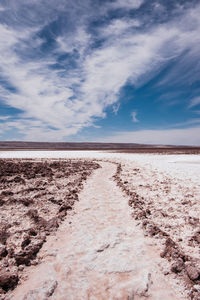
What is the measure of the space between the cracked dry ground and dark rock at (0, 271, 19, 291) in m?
0.13

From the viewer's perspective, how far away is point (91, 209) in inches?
294

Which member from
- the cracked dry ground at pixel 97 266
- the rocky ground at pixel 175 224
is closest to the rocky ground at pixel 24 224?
the cracked dry ground at pixel 97 266

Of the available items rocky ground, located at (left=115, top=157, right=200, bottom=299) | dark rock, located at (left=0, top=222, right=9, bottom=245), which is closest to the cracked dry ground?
rocky ground, located at (left=115, top=157, right=200, bottom=299)

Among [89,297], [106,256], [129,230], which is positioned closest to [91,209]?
[129,230]

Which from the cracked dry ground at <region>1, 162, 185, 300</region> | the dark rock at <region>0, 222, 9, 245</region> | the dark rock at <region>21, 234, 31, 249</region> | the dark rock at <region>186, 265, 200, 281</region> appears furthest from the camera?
the dark rock at <region>0, 222, 9, 245</region>

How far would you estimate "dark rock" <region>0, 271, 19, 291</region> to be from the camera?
3361 millimetres

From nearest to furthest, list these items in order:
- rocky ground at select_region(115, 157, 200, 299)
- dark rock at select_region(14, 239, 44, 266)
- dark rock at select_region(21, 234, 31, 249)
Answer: rocky ground at select_region(115, 157, 200, 299)
dark rock at select_region(14, 239, 44, 266)
dark rock at select_region(21, 234, 31, 249)

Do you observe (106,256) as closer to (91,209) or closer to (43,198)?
(91,209)

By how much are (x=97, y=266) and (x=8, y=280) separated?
1.72m

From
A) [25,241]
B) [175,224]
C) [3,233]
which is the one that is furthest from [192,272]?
[3,233]

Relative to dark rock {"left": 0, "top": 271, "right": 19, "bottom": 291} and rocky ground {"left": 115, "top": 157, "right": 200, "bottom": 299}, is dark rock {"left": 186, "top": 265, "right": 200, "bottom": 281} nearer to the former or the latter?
rocky ground {"left": 115, "top": 157, "right": 200, "bottom": 299}

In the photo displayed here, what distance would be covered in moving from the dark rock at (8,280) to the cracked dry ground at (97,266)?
0.42ft

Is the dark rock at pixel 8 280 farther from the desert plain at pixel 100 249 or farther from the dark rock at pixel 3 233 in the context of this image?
the dark rock at pixel 3 233

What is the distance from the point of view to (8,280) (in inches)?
134
